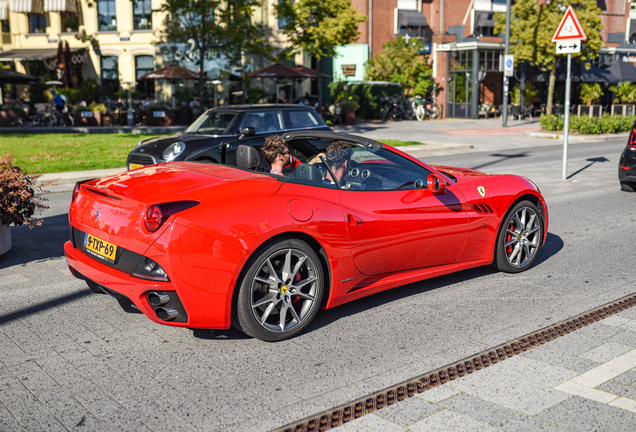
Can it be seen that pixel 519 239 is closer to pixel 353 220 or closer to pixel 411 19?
pixel 353 220

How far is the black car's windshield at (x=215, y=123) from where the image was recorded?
441 inches

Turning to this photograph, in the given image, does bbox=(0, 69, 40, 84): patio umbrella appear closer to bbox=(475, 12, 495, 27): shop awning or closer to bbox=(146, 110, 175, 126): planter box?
bbox=(146, 110, 175, 126): planter box

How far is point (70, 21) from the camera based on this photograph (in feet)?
129

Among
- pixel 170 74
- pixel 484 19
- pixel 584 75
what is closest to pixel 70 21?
pixel 170 74

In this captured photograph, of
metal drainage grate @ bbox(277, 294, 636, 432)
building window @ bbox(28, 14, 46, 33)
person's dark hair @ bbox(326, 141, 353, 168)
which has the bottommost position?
metal drainage grate @ bbox(277, 294, 636, 432)

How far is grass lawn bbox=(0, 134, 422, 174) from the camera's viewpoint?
587 inches

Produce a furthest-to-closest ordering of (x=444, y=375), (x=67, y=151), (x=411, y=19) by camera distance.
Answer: (x=411, y=19) → (x=67, y=151) → (x=444, y=375)

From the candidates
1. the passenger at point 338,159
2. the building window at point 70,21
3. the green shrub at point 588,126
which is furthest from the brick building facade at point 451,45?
the passenger at point 338,159

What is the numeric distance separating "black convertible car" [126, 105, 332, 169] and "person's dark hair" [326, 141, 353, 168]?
4938mm

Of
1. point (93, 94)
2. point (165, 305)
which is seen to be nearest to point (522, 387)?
point (165, 305)

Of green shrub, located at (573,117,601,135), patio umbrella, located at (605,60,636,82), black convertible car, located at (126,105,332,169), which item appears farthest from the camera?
patio umbrella, located at (605,60,636,82)

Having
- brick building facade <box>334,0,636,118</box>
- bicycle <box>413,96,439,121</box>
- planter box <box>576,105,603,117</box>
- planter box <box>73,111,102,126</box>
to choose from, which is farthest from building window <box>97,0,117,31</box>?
planter box <box>576,105,603,117</box>

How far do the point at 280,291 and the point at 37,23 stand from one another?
42.1 metres

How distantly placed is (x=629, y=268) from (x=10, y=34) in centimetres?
4286
